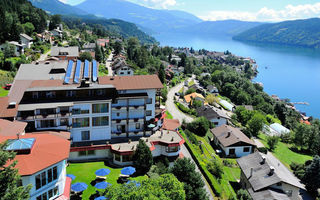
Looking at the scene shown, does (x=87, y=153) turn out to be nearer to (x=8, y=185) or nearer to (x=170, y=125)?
(x=170, y=125)

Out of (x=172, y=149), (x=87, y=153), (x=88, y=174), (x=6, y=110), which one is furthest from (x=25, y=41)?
(x=172, y=149)

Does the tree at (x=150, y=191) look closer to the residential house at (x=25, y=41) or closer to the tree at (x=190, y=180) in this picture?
the tree at (x=190, y=180)

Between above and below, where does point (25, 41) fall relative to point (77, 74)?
above

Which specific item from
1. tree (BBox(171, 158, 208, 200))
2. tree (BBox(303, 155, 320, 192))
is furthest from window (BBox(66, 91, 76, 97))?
tree (BBox(303, 155, 320, 192))

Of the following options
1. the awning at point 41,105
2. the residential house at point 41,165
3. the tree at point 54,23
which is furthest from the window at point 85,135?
the tree at point 54,23

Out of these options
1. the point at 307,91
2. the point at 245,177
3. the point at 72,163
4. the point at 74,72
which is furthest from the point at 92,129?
the point at 307,91

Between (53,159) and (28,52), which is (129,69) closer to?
(28,52)

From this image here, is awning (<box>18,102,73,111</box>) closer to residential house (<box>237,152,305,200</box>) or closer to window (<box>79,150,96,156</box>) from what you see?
window (<box>79,150,96,156</box>)
